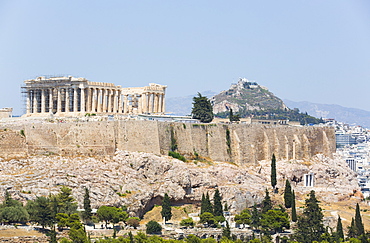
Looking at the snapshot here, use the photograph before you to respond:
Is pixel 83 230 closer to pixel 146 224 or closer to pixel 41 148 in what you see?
pixel 146 224

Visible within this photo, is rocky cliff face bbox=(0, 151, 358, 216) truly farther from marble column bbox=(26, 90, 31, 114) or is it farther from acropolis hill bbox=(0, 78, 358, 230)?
marble column bbox=(26, 90, 31, 114)

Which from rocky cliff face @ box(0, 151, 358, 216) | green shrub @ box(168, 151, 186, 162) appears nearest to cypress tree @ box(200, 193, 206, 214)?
rocky cliff face @ box(0, 151, 358, 216)

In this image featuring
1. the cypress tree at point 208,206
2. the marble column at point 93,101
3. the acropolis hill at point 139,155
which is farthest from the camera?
the marble column at point 93,101

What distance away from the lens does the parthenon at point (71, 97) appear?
94.1m

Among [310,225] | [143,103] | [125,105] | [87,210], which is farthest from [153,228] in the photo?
[143,103]

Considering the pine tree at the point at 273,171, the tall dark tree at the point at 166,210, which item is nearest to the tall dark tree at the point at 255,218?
the tall dark tree at the point at 166,210

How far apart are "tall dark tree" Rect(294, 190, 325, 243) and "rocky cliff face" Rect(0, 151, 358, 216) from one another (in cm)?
693

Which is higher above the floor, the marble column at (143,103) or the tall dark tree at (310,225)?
the marble column at (143,103)

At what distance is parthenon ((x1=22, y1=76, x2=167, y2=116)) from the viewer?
3703 inches

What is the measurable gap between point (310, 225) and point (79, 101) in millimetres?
33263

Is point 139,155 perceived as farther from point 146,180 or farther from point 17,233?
point 17,233

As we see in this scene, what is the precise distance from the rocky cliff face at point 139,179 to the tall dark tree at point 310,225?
273 inches

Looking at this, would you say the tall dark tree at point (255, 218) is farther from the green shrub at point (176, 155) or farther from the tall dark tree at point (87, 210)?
the tall dark tree at point (87, 210)

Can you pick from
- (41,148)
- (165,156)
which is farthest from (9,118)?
(165,156)
